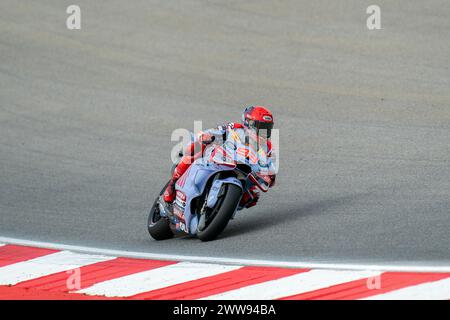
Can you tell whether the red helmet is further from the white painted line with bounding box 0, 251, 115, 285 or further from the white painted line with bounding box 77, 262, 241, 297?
the white painted line with bounding box 0, 251, 115, 285

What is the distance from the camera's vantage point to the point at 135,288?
8.70 metres

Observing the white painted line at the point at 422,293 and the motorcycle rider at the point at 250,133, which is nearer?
the white painted line at the point at 422,293

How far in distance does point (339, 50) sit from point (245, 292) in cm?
1010

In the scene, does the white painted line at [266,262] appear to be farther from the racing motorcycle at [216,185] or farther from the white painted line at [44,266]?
the racing motorcycle at [216,185]

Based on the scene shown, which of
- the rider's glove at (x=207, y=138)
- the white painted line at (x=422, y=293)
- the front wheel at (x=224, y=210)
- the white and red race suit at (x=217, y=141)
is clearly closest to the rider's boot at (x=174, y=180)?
the white and red race suit at (x=217, y=141)

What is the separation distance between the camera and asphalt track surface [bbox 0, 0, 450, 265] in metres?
10.8

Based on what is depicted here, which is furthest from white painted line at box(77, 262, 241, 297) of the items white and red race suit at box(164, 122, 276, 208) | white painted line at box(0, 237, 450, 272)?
white and red race suit at box(164, 122, 276, 208)

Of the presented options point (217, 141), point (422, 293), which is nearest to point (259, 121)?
point (217, 141)

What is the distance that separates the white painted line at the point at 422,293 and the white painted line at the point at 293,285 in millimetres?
537

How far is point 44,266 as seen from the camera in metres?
9.76

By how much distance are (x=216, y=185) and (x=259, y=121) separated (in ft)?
2.50

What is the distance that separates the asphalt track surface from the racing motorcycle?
0.73 ft

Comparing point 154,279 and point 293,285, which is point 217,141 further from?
point 293,285

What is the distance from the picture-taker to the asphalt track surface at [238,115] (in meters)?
10.8
